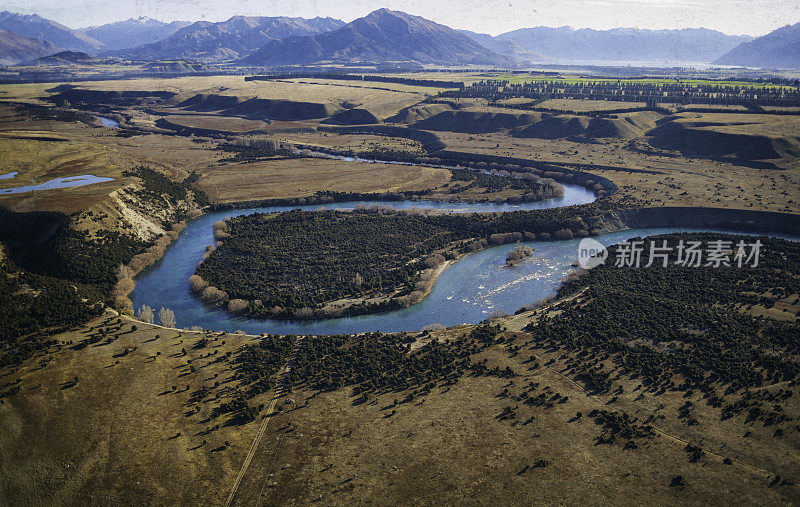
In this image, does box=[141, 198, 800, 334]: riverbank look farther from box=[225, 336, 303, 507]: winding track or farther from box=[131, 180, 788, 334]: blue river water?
box=[225, 336, 303, 507]: winding track

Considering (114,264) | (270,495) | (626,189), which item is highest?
(626,189)

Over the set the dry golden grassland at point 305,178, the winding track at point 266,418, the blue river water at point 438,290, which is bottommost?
the winding track at point 266,418

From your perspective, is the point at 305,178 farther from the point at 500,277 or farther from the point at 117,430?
the point at 117,430

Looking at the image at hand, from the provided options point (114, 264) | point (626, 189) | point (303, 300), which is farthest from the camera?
point (626, 189)

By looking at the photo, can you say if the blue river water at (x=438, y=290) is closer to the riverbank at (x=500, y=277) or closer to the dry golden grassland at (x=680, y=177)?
the riverbank at (x=500, y=277)

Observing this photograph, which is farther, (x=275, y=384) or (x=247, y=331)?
(x=247, y=331)

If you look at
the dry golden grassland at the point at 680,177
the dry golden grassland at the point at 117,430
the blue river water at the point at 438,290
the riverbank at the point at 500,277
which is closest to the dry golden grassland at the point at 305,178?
the riverbank at the point at 500,277

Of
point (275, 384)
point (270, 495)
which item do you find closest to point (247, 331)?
point (275, 384)

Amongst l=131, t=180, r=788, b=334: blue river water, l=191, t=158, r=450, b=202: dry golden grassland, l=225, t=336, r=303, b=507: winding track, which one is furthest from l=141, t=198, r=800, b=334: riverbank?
l=191, t=158, r=450, b=202: dry golden grassland

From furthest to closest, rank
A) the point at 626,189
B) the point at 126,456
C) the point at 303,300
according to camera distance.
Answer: the point at 626,189 < the point at 303,300 < the point at 126,456

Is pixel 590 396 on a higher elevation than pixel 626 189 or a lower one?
lower

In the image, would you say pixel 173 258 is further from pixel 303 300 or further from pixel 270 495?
pixel 270 495
